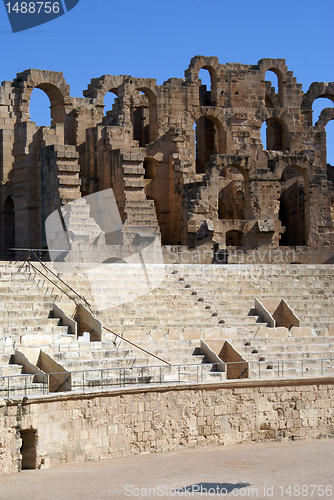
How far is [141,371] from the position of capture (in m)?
18.1

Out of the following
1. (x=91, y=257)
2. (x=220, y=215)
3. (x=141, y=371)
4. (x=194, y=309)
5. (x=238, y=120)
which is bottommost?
(x=141, y=371)

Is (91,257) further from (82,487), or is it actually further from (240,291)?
(82,487)

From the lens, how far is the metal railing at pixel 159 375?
16469 millimetres

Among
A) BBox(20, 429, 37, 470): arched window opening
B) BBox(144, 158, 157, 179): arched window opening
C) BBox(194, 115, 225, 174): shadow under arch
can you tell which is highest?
BBox(194, 115, 225, 174): shadow under arch

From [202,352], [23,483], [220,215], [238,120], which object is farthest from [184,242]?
[23,483]

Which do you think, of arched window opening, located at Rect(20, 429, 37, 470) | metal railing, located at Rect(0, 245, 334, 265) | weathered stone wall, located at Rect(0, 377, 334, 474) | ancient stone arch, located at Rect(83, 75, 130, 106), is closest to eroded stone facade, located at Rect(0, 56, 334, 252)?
ancient stone arch, located at Rect(83, 75, 130, 106)

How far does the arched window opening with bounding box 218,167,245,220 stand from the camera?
33625 millimetres

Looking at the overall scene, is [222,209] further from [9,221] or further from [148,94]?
[9,221]

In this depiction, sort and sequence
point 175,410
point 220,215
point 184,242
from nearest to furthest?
point 175,410
point 184,242
point 220,215

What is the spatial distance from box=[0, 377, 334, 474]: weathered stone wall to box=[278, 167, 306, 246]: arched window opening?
1559 centimetres

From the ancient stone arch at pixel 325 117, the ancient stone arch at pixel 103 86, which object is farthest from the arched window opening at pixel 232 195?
the ancient stone arch at pixel 103 86

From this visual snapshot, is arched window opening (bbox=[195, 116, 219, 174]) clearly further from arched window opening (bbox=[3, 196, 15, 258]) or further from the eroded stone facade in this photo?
arched window opening (bbox=[3, 196, 15, 258])

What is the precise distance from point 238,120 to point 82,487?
76.5 ft

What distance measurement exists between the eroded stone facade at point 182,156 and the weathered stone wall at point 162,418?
10.1 metres
